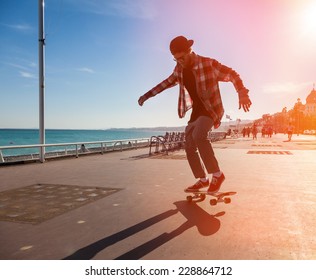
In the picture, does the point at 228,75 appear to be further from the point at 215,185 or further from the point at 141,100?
the point at 215,185

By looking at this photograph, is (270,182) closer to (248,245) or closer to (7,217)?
(248,245)

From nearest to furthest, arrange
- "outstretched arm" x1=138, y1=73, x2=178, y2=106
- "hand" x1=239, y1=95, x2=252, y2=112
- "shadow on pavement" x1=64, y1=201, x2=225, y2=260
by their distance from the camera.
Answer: "shadow on pavement" x1=64, y1=201, x2=225, y2=260, "hand" x1=239, y1=95, x2=252, y2=112, "outstretched arm" x1=138, y1=73, x2=178, y2=106

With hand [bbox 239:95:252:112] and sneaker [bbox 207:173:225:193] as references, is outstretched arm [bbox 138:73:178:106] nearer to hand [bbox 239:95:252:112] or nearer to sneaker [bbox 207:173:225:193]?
hand [bbox 239:95:252:112]

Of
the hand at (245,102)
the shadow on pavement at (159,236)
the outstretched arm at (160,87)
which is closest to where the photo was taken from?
the shadow on pavement at (159,236)

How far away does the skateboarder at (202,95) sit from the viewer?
4223 millimetres

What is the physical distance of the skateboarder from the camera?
4223 millimetres

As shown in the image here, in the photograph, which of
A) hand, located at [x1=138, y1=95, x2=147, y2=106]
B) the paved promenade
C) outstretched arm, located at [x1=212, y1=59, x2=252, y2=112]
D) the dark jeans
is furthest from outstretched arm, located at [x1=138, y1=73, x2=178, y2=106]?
the paved promenade

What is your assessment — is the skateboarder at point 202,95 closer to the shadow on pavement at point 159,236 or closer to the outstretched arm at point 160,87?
the outstretched arm at point 160,87

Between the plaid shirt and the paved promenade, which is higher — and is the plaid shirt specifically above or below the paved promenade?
above

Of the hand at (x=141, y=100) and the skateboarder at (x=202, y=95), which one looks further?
the hand at (x=141, y=100)

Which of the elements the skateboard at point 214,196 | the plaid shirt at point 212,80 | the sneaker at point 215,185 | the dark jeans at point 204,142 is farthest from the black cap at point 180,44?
the skateboard at point 214,196

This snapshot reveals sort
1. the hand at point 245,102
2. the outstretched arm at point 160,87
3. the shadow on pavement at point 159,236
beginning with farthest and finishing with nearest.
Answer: the outstretched arm at point 160,87
the hand at point 245,102
the shadow on pavement at point 159,236
